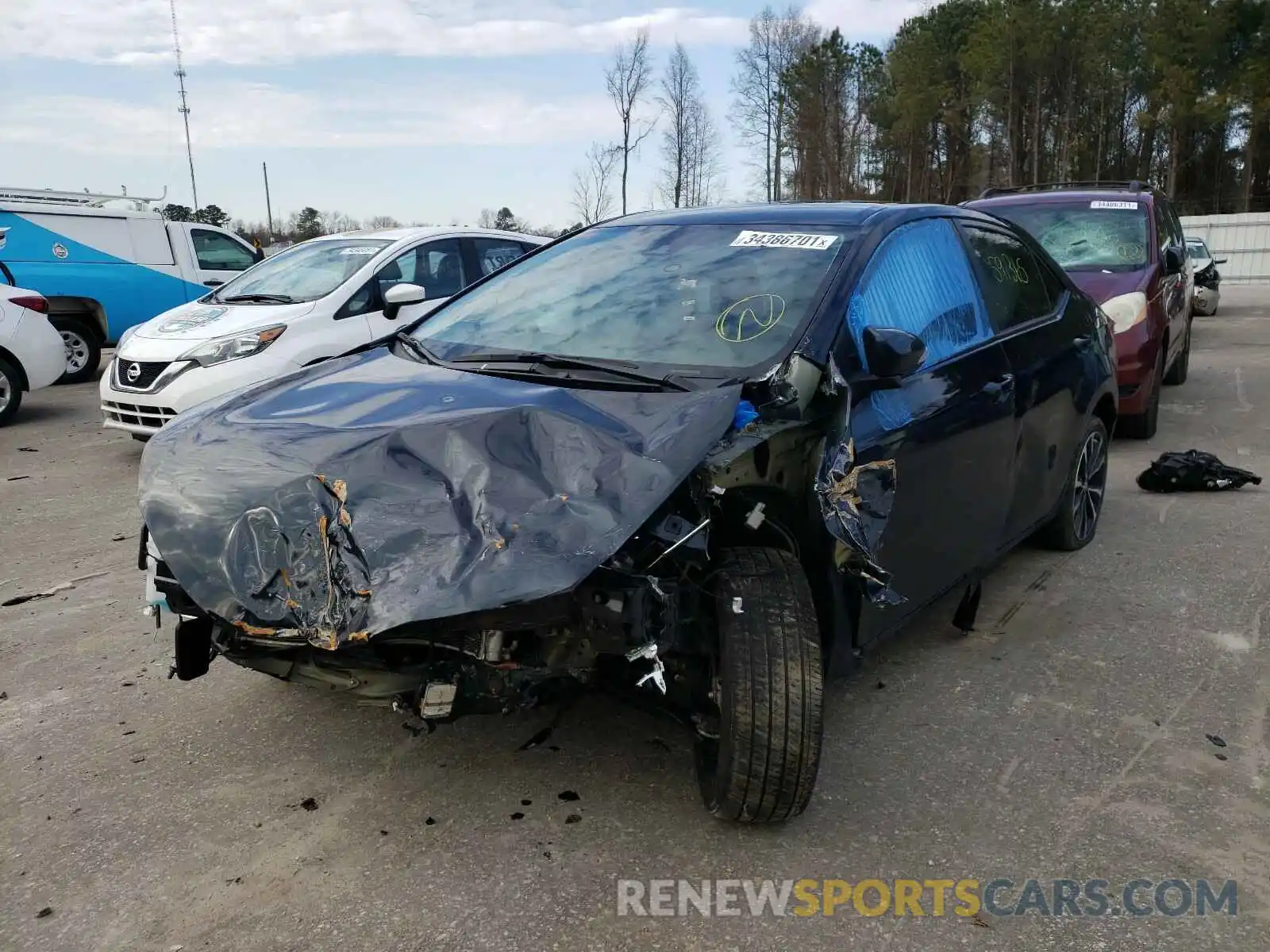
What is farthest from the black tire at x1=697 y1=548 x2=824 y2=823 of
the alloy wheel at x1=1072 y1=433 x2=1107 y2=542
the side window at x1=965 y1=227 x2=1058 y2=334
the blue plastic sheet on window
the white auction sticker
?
the alloy wheel at x1=1072 y1=433 x2=1107 y2=542

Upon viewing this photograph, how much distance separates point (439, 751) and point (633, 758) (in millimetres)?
602

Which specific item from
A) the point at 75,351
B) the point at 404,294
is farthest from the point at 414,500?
the point at 75,351

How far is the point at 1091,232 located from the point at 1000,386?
5408 mm

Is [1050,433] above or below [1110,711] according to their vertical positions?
above

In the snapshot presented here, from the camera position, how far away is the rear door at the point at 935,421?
3.07 m

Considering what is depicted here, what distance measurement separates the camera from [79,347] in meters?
11.8

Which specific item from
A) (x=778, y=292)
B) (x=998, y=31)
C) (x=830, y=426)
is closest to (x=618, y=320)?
(x=778, y=292)

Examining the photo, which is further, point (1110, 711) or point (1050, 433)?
point (1050, 433)

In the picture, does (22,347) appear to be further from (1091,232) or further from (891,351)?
(1091,232)

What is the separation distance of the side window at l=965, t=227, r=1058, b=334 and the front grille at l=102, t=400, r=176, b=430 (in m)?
5.21

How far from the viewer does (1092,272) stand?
779 centimetres

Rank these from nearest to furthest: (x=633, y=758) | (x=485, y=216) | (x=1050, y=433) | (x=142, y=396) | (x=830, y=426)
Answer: (x=830, y=426) < (x=633, y=758) < (x=1050, y=433) < (x=142, y=396) < (x=485, y=216)

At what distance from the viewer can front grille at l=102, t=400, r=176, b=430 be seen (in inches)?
268

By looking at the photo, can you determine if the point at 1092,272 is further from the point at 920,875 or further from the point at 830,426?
the point at 920,875
